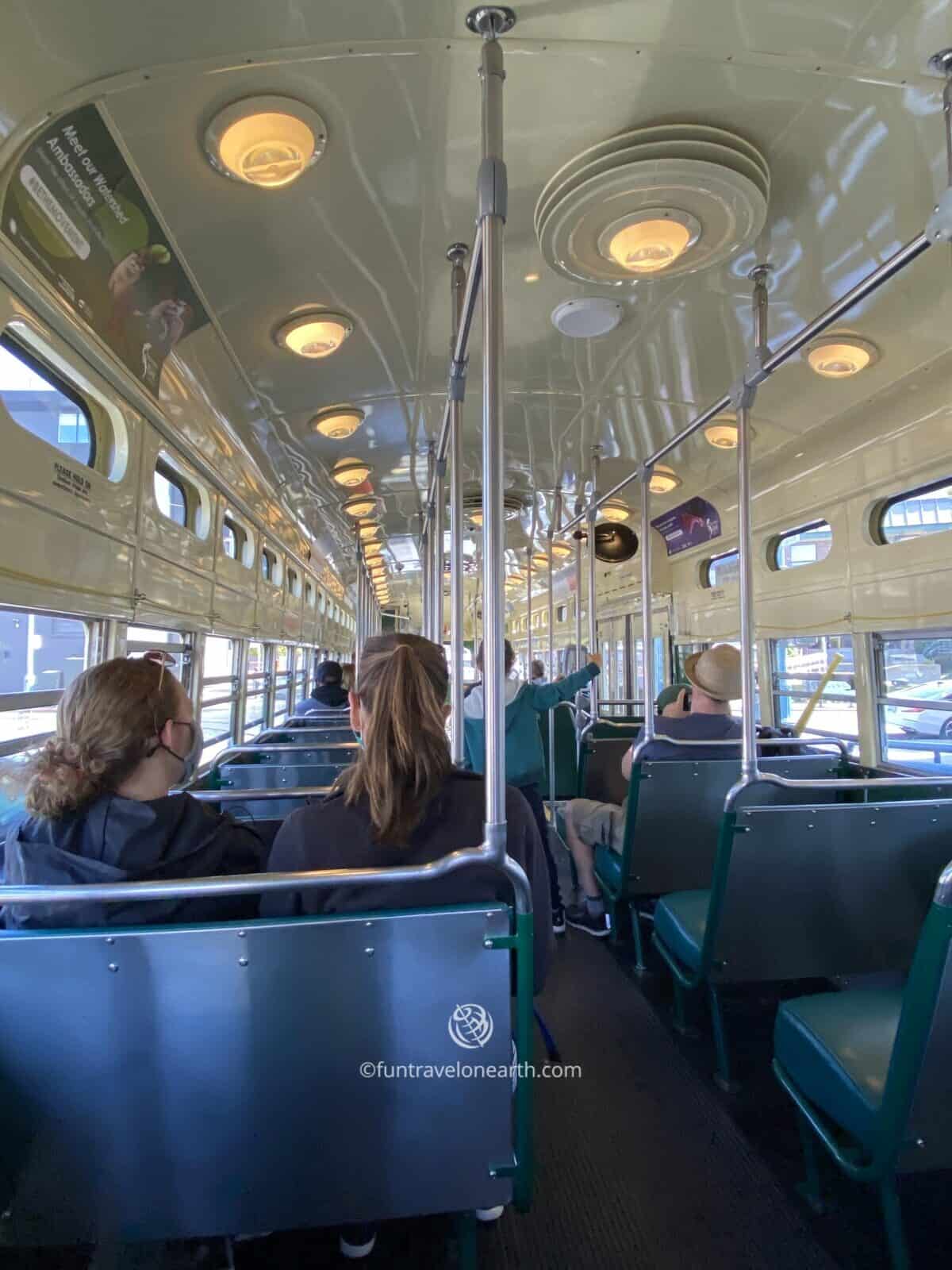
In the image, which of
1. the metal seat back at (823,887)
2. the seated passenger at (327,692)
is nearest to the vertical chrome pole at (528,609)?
the seated passenger at (327,692)

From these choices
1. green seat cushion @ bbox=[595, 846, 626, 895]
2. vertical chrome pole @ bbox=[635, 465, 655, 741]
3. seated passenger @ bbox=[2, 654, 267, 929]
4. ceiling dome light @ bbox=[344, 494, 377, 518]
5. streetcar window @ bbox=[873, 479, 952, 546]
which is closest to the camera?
Result: seated passenger @ bbox=[2, 654, 267, 929]

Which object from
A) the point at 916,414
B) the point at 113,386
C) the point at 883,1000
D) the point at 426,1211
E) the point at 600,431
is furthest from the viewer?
the point at 600,431

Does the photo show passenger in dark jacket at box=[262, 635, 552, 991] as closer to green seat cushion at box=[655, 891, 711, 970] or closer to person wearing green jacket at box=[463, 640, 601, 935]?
green seat cushion at box=[655, 891, 711, 970]

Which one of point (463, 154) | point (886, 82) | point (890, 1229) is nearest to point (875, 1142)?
point (890, 1229)

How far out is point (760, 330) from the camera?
7.72 ft

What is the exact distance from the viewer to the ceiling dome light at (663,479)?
17.5ft

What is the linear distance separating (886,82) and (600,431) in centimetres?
260

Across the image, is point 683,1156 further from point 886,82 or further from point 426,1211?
point 886,82

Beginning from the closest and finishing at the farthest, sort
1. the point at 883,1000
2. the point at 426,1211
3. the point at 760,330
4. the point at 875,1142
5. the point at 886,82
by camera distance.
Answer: the point at 426,1211 → the point at 875,1142 → the point at 886,82 → the point at 883,1000 → the point at 760,330

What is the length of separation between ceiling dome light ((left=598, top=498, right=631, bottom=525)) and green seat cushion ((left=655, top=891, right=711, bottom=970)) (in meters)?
4.01

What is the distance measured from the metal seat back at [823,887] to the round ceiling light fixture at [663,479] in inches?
138

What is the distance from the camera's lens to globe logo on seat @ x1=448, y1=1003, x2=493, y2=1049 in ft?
4.23

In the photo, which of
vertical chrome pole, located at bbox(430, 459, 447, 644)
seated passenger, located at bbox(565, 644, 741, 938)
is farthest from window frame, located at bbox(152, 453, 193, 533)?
seated passenger, located at bbox(565, 644, 741, 938)

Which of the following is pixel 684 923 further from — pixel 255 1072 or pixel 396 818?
pixel 255 1072
